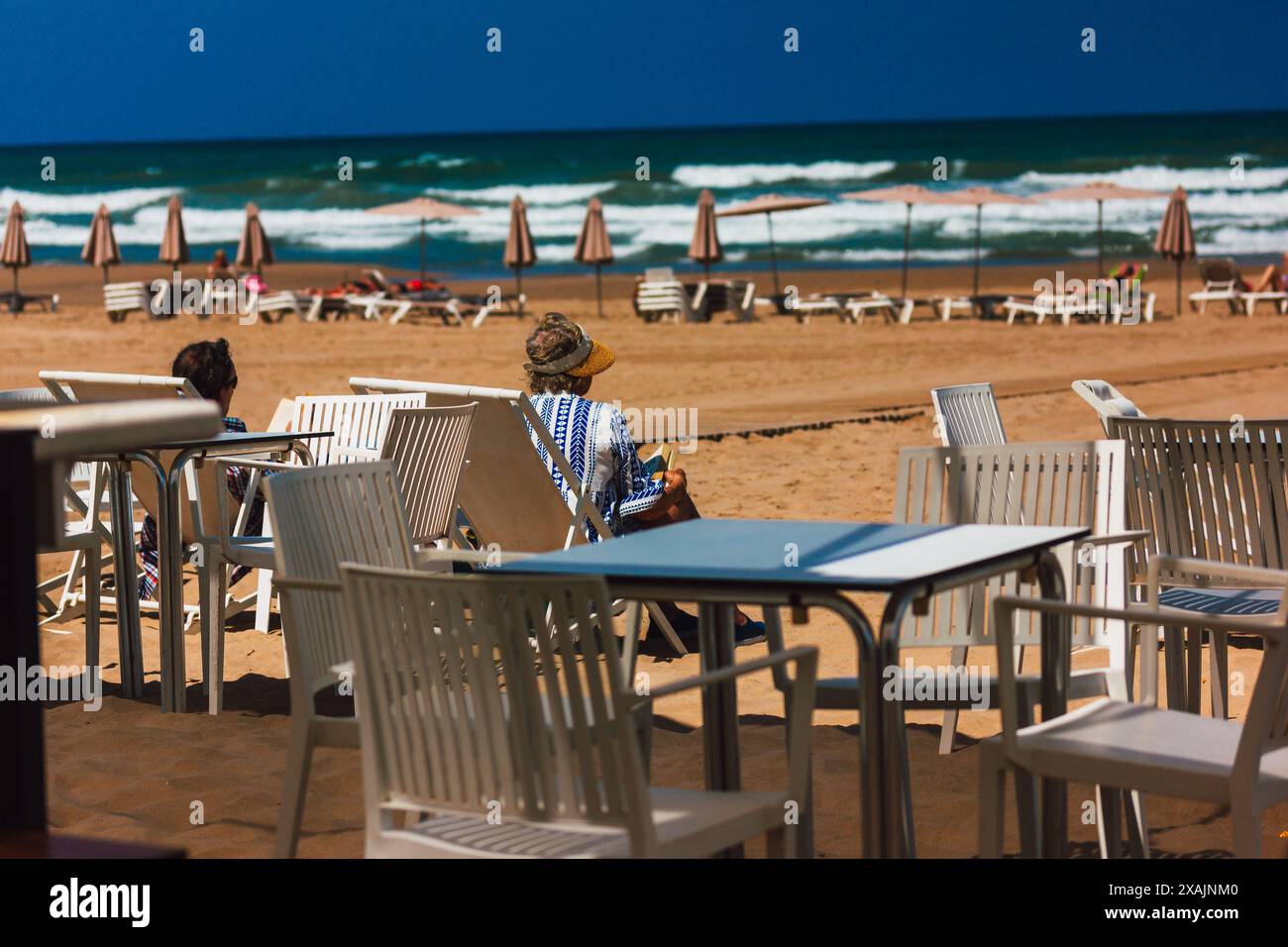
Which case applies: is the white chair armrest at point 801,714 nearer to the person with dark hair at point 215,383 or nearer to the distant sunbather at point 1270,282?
the person with dark hair at point 215,383

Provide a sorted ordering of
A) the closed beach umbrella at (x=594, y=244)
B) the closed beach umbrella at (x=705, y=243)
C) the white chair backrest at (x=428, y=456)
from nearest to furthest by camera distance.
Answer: the white chair backrest at (x=428, y=456), the closed beach umbrella at (x=594, y=244), the closed beach umbrella at (x=705, y=243)

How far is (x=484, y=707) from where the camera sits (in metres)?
2.20

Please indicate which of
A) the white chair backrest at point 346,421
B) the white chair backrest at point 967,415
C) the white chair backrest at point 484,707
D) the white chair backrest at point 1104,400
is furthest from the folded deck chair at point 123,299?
the white chair backrest at point 484,707

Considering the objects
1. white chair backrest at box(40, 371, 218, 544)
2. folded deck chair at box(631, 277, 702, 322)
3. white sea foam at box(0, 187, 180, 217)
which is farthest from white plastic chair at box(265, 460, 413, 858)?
white sea foam at box(0, 187, 180, 217)

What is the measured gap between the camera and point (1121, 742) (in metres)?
2.59

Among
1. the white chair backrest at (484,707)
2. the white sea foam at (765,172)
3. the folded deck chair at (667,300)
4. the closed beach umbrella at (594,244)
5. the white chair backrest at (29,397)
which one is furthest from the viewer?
the white sea foam at (765,172)

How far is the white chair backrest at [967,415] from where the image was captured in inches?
171

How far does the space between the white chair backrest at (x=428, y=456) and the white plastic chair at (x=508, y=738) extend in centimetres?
247

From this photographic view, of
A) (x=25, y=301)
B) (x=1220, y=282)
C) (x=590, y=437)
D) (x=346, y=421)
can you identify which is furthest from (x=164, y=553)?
(x=25, y=301)

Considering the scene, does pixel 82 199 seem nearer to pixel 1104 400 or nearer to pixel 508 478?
pixel 508 478

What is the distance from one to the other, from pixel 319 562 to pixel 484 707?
839 mm

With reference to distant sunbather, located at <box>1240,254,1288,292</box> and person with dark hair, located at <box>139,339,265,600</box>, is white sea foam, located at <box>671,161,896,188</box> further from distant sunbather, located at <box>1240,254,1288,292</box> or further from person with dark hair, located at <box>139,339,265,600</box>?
person with dark hair, located at <box>139,339,265,600</box>
